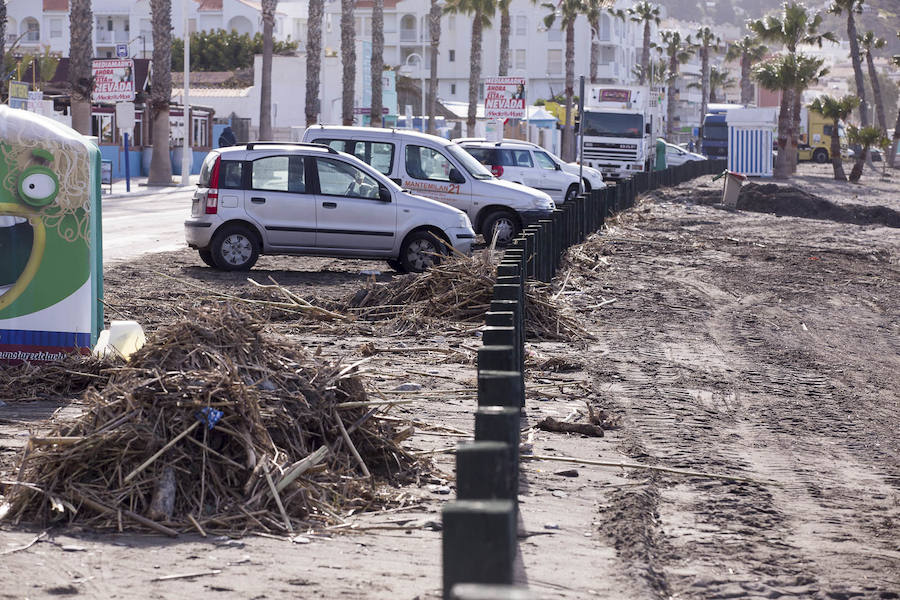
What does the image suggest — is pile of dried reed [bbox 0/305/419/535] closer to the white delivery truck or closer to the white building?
the white delivery truck

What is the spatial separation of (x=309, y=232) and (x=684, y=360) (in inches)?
276

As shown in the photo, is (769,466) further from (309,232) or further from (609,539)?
(309,232)

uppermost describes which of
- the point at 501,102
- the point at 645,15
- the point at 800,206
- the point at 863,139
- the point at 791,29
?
the point at 645,15

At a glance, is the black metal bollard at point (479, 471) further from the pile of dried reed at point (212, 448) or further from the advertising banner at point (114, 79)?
the advertising banner at point (114, 79)

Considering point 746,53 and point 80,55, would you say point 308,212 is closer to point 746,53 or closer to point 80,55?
point 80,55

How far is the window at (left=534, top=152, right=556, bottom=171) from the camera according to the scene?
2834 centimetres

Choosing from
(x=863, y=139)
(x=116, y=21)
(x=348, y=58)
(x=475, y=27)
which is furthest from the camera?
(x=116, y=21)

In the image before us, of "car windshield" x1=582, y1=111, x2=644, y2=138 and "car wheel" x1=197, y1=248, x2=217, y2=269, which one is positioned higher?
"car windshield" x1=582, y1=111, x2=644, y2=138

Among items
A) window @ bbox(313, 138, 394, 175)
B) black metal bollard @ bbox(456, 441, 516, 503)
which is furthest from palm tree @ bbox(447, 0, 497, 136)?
black metal bollard @ bbox(456, 441, 516, 503)

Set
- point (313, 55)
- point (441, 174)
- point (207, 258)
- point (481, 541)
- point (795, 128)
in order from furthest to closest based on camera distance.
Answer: point (795, 128), point (313, 55), point (441, 174), point (207, 258), point (481, 541)

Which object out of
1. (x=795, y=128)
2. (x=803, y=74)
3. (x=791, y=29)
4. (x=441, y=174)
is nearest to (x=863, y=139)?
(x=803, y=74)

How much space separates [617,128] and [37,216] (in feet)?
119

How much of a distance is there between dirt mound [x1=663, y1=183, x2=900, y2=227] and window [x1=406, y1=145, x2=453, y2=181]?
14.7 meters

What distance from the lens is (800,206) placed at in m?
33.7
